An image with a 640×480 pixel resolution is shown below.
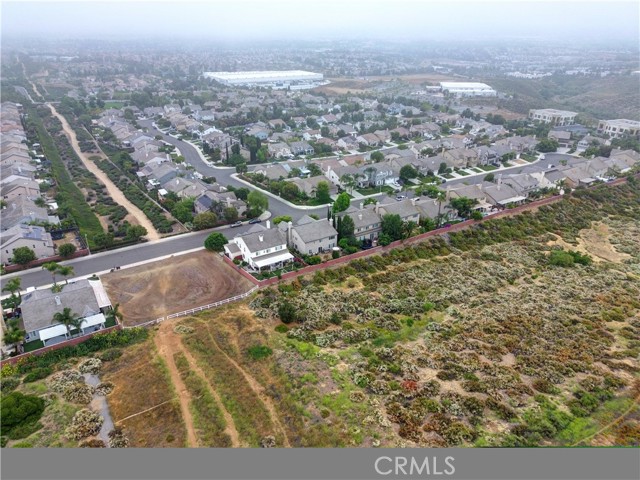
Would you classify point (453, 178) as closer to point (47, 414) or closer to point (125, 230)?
point (125, 230)

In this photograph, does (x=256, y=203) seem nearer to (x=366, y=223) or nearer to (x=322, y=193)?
(x=322, y=193)

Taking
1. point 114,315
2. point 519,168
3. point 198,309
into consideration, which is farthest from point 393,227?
point 519,168

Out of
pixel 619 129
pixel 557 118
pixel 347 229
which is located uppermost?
pixel 557 118

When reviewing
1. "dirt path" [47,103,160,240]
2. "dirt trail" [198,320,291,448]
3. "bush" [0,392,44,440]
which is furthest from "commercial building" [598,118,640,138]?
"bush" [0,392,44,440]

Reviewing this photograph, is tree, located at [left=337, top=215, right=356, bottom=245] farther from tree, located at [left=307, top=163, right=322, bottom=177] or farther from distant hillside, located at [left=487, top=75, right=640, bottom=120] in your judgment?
distant hillside, located at [left=487, top=75, right=640, bottom=120]

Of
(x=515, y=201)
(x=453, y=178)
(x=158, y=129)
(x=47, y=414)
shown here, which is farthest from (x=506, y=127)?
(x=47, y=414)

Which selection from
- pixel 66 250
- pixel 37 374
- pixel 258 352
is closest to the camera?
pixel 37 374
